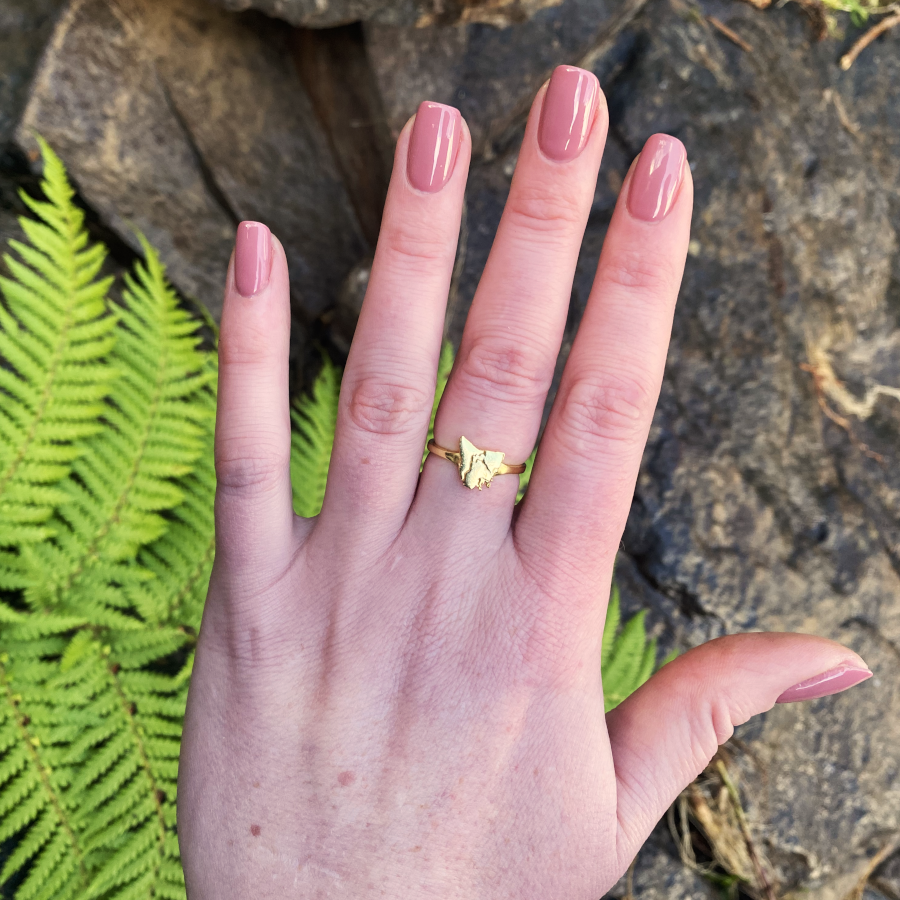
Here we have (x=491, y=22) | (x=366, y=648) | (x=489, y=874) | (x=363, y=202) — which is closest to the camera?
(x=489, y=874)

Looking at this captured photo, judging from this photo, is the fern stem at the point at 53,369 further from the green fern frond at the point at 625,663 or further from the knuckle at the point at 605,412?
the green fern frond at the point at 625,663

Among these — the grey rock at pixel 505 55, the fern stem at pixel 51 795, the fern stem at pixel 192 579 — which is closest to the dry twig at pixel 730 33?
the grey rock at pixel 505 55

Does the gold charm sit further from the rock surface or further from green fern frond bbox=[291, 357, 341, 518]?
the rock surface

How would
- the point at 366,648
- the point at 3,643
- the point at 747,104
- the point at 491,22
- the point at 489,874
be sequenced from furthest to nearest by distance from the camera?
the point at 747,104, the point at 491,22, the point at 3,643, the point at 366,648, the point at 489,874

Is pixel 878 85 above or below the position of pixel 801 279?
above

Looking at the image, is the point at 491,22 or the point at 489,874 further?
the point at 491,22

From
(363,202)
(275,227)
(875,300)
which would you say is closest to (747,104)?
(875,300)

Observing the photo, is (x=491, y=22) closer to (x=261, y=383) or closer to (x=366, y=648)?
(x=261, y=383)
